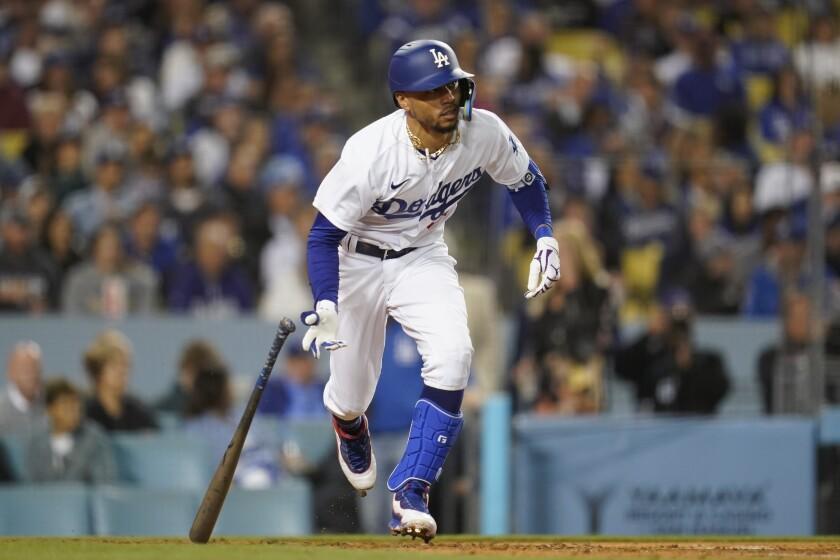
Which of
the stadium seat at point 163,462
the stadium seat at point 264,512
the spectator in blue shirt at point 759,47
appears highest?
the spectator in blue shirt at point 759,47

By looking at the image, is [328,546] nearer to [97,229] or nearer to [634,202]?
[634,202]

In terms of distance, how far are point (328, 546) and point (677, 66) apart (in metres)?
9.60

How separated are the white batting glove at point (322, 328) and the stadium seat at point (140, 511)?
9.62ft

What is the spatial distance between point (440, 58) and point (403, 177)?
55 centimetres

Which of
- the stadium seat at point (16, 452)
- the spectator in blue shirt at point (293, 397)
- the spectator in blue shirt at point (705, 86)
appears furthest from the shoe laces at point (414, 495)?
the spectator in blue shirt at point (705, 86)

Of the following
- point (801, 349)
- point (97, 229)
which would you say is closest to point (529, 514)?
point (801, 349)

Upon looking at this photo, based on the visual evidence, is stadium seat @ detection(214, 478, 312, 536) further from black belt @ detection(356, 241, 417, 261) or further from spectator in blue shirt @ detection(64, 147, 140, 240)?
spectator in blue shirt @ detection(64, 147, 140, 240)

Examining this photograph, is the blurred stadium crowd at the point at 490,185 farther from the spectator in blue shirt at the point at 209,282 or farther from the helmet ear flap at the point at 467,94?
the helmet ear flap at the point at 467,94

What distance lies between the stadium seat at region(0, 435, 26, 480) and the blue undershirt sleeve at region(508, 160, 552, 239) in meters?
3.95

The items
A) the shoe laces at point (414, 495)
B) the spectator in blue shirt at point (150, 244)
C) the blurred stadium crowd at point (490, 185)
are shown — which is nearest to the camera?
the shoe laces at point (414, 495)

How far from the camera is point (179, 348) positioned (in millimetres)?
11078

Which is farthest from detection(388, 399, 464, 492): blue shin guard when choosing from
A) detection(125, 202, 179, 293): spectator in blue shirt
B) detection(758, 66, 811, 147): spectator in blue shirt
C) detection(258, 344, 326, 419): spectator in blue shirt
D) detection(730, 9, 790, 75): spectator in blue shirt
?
detection(730, 9, 790, 75): spectator in blue shirt

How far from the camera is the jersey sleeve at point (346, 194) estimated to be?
22.2 feet

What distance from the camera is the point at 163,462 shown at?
9.77m
